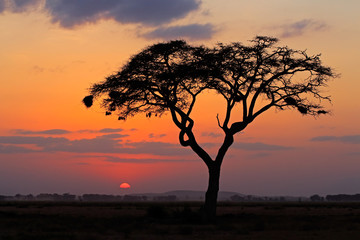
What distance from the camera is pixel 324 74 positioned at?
120 feet

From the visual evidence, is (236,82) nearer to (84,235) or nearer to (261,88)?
(261,88)

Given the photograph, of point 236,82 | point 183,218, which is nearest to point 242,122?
point 236,82

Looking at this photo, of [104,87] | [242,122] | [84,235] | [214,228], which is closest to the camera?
[84,235]

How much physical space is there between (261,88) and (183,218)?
10.3 metres

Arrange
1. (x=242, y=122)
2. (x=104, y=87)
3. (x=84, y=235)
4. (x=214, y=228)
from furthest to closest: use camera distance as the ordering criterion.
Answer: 1. (x=104, y=87)
2. (x=242, y=122)
3. (x=214, y=228)
4. (x=84, y=235)

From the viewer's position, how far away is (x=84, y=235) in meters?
25.6

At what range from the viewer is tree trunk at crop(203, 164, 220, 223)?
34.2 metres

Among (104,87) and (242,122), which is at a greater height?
(104,87)

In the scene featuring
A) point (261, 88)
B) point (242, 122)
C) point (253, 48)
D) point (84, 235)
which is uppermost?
point (253, 48)

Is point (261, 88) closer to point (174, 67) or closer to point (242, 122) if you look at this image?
point (242, 122)

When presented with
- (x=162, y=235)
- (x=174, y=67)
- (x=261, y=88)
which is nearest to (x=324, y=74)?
(x=261, y=88)

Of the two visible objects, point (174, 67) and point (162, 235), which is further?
point (174, 67)

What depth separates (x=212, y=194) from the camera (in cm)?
3453

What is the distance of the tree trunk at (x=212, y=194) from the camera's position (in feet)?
112
